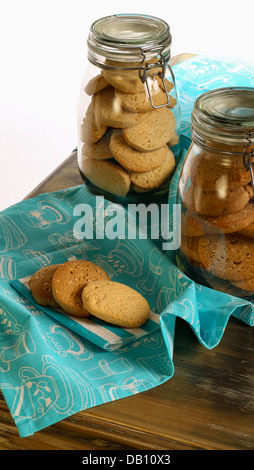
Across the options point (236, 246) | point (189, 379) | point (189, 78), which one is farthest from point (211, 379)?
point (189, 78)

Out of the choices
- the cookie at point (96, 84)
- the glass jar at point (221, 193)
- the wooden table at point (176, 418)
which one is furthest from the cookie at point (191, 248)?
the cookie at point (96, 84)

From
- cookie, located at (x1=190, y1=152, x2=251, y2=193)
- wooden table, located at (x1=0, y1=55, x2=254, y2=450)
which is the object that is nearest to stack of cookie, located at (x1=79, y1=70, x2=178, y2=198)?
cookie, located at (x1=190, y1=152, x2=251, y2=193)

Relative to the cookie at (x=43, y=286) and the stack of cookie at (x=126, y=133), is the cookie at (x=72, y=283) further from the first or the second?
the stack of cookie at (x=126, y=133)

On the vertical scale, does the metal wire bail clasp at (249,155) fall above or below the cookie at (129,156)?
above

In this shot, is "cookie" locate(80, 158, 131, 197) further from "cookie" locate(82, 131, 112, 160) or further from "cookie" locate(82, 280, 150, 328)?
"cookie" locate(82, 280, 150, 328)

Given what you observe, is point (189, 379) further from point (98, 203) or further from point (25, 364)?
point (98, 203)

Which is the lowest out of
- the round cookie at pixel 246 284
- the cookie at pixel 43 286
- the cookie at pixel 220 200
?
the cookie at pixel 43 286

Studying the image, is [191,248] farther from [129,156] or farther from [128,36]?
[128,36]
